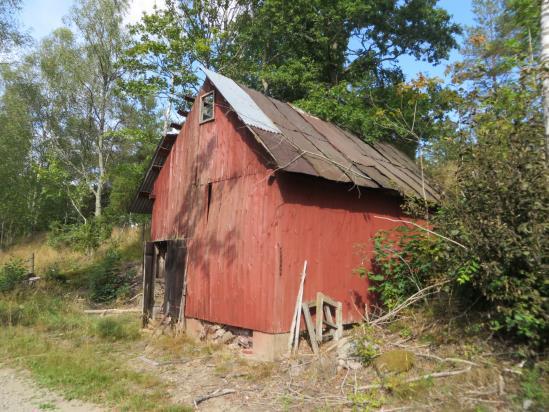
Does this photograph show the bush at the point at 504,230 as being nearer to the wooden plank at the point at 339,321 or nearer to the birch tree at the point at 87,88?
the wooden plank at the point at 339,321

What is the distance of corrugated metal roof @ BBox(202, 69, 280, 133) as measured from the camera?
29.6 feet

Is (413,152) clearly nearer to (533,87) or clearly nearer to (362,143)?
(362,143)

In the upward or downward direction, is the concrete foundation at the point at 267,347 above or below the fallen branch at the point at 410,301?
below

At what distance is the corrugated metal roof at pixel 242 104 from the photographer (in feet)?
29.6

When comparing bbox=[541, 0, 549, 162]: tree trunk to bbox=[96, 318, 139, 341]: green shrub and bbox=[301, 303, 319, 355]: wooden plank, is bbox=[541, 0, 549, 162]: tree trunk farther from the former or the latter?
bbox=[96, 318, 139, 341]: green shrub

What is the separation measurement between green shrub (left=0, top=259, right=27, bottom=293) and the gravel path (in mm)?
9351

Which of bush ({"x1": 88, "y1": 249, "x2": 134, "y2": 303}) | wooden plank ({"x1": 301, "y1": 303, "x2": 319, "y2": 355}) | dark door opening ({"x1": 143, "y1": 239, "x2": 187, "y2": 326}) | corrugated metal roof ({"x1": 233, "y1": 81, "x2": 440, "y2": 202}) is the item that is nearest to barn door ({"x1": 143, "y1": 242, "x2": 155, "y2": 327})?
dark door opening ({"x1": 143, "y1": 239, "x2": 187, "y2": 326})

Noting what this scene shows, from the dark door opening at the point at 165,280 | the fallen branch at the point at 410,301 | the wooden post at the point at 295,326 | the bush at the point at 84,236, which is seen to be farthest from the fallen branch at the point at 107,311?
the fallen branch at the point at 410,301

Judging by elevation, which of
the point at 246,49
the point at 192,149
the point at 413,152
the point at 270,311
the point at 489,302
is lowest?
the point at 270,311

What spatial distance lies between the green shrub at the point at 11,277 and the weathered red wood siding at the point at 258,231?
8.60 metres

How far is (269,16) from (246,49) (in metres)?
2.86

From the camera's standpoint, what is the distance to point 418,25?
65.3 ft

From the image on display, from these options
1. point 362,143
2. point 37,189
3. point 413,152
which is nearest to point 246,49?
point 413,152

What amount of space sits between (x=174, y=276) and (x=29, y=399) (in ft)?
15.3
